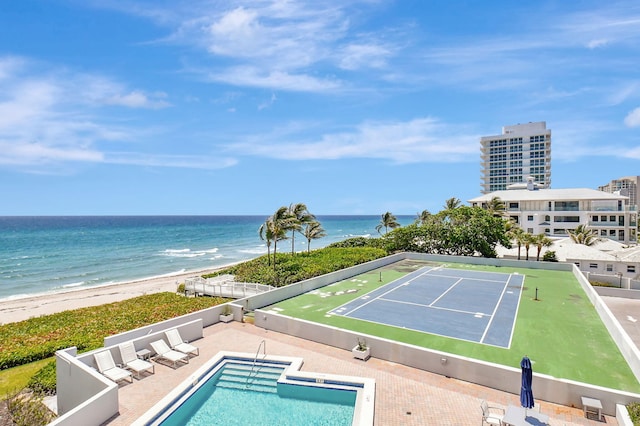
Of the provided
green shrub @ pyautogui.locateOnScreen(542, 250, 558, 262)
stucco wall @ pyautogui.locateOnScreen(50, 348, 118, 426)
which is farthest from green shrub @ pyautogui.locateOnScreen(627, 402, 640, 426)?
green shrub @ pyautogui.locateOnScreen(542, 250, 558, 262)

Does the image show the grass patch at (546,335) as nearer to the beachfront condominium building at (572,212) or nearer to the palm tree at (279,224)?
the palm tree at (279,224)

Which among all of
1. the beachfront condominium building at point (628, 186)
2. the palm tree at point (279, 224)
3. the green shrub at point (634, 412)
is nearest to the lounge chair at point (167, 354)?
the green shrub at point (634, 412)

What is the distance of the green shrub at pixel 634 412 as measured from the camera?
8.40m

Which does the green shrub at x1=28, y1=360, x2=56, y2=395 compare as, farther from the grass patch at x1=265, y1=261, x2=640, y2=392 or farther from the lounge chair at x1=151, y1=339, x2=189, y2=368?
the grass patch at x1=265, y1=261, x2=640, y2=392

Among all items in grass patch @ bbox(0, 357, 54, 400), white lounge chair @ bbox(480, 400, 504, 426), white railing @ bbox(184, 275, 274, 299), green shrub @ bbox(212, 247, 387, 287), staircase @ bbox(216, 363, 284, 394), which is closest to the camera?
white lounge chair @ bbox(480, 400, 504, 426)

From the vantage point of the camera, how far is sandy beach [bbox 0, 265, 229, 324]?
28.8m

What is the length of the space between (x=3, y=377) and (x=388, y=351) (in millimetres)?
13124

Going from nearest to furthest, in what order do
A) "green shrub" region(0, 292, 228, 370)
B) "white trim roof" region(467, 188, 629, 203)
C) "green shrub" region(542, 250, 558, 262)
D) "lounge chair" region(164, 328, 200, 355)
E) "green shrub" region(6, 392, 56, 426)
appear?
"green shrub" region(6, 392, 56, 426), "lounge chair" region(164, 328, 200, 355), "green shrub" region(0, 292, 228, 370), "green shrub" region(542, 250, 558, 262), "white trim roof" region(467, 188, 629, 203)

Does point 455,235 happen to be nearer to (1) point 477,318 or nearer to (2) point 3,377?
(1) point 477,318

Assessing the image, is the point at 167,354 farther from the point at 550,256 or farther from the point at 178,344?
the point at 550,256

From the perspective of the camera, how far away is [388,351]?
12.5 meters

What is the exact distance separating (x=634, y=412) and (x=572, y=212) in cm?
5298

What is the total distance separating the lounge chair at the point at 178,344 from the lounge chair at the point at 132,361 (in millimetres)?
1065

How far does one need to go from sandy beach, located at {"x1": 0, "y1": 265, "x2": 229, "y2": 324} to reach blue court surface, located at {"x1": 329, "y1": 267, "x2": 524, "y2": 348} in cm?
2236
